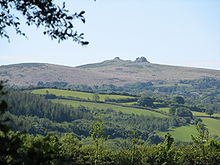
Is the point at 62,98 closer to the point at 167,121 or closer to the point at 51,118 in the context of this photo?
the point at 51,118

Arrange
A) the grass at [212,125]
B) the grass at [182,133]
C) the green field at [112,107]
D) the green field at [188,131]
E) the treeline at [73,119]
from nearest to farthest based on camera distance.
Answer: the grass at [182,133] < the green field at [188,131] < the grass at [212,125] < the treeline at [73,119] < the green field at [112,107]

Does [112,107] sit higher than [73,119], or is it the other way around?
[112,107]

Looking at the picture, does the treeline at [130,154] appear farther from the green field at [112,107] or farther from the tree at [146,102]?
the tree at [146,102]

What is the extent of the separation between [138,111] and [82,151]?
91274 millimetres

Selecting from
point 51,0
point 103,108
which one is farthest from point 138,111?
point 51,0

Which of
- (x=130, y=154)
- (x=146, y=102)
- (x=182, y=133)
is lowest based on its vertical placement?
(x=182, y=133)

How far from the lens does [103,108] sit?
106 metres

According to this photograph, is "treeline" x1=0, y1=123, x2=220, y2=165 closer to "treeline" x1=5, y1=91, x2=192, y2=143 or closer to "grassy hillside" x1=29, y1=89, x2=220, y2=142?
"grassy hillside" x1=29, y1=89, x2=220, y2=142

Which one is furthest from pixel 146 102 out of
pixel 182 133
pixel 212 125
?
pixel 182 133

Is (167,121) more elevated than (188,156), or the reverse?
(188,156)

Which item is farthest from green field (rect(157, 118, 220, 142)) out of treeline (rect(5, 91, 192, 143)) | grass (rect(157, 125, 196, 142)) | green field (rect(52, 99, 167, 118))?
green field (rect(52, 99, 167, 118))

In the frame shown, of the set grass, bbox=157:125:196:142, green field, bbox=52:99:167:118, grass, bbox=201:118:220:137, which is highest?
green field, bbox=52:99:167:118

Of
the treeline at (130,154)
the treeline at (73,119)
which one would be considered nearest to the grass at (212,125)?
the treeline at (73,119)

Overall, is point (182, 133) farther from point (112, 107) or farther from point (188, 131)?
point (112, 107)
